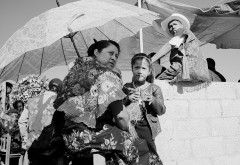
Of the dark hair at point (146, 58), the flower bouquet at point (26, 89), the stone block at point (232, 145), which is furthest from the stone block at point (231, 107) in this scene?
the flower bouquet at point (26, 89)

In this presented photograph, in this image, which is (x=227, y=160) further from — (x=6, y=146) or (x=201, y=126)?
(x=6, y=146)

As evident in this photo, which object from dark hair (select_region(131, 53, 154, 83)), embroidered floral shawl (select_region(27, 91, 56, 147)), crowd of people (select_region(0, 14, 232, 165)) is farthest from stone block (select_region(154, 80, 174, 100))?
embroidered floral shawl (select_region(27, 91, 56, 147))

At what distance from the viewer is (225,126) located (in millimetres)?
3723

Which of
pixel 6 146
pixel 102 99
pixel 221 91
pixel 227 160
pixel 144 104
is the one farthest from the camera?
pixel 6 146

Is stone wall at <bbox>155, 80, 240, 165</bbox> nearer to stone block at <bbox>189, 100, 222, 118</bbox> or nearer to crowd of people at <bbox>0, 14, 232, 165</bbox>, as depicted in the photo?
stone block at <bbox>189, 100, 222, 118</bbox>

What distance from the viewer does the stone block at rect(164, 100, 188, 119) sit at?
10.9ft

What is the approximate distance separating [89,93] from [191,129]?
1940 millimetres

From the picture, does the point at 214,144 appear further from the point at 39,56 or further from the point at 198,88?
the point at 39,56

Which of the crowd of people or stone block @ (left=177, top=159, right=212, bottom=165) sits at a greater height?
the crowd of people

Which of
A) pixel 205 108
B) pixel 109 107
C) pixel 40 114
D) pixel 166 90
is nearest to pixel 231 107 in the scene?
pixel 205 108

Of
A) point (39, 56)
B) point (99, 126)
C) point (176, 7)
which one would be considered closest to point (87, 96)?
point (99, 126)

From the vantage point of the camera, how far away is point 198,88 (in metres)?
3.57

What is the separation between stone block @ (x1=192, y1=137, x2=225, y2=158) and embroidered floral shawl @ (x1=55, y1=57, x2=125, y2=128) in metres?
1.91

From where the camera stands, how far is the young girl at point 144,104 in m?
2.71
